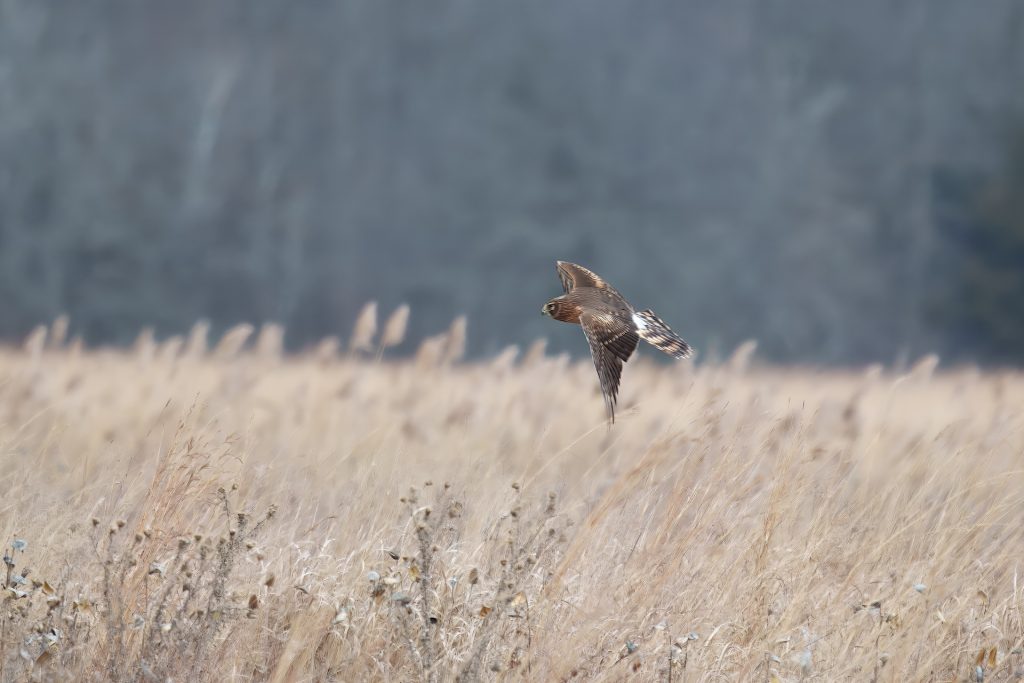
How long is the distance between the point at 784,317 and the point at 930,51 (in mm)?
6274

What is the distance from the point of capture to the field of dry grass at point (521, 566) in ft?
9.88

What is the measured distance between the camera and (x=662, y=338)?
420 cm

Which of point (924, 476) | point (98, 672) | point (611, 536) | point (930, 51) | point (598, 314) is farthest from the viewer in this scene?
point (930, 51)

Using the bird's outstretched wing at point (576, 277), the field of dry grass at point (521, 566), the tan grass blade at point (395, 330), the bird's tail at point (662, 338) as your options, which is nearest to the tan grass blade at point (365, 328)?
Answer: the tan grass blade at point (395, 330)

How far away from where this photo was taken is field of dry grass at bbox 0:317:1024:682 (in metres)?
3.01

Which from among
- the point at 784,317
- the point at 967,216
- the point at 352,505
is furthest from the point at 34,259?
the point at 352,505

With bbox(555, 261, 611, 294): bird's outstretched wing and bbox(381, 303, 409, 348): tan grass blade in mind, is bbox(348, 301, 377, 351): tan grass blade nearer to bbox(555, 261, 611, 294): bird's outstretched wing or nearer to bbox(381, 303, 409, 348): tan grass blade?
bbox(381, 303, 409, 348): tan grass blade

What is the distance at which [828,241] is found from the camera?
84.5ft

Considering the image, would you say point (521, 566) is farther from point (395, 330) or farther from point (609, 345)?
point (395, 330)

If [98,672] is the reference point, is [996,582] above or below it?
above

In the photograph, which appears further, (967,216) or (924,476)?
(967,216)

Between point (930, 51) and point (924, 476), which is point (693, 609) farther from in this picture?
point (930, 51)

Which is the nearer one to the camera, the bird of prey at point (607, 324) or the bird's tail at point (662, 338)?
the bird of prey at point (607, 324)

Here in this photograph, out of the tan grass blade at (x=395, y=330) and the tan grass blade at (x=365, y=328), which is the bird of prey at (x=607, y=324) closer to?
the tan grass blade at (x=395, y=330)
